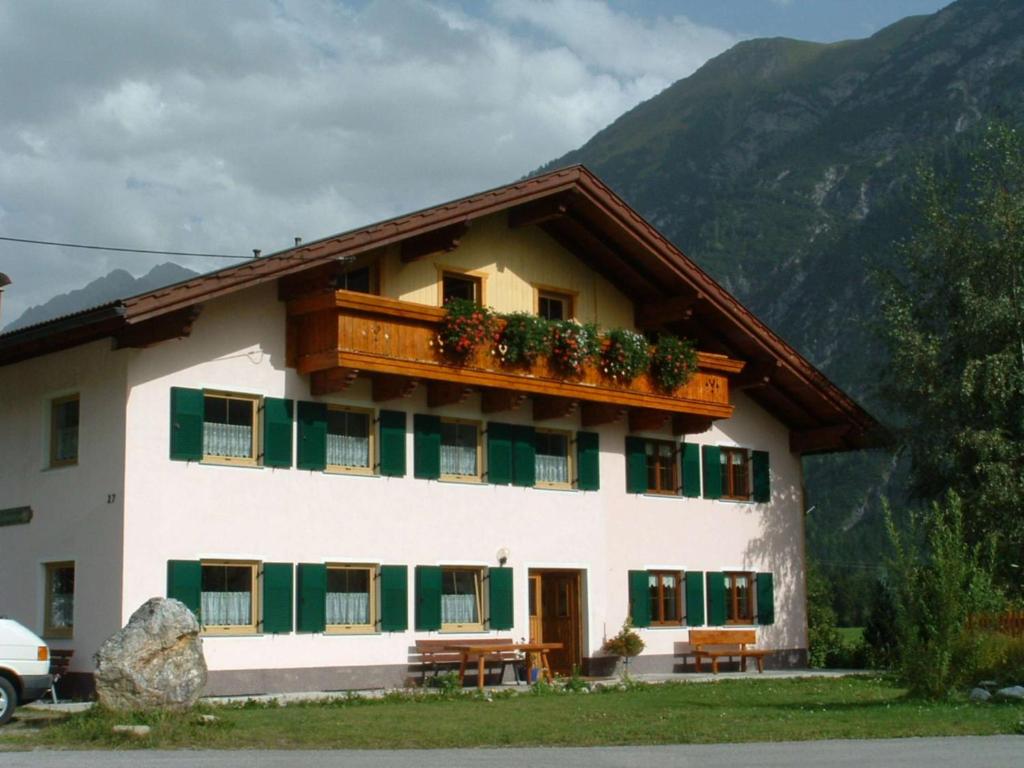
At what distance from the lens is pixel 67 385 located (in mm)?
22125

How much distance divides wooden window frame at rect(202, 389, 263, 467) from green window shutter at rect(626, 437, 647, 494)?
799 centimetres

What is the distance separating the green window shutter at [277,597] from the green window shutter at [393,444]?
242 centimetres

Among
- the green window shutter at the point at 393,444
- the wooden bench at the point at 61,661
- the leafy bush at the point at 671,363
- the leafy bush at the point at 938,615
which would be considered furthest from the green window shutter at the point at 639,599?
the wooden bench at the point at 61,661

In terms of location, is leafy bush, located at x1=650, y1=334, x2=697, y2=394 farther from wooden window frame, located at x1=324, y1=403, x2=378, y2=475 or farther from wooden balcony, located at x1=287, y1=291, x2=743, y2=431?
wooden window frame, located at x1=324, y1=403, x2=378, y2=475

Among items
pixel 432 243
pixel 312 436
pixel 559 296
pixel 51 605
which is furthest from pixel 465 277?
pixel 51 605

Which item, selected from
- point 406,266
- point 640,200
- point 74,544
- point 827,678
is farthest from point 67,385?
point 640,200

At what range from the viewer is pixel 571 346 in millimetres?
24953

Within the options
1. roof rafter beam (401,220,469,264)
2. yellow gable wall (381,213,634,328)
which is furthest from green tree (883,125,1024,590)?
roof rafter beam (401,220,469,264)

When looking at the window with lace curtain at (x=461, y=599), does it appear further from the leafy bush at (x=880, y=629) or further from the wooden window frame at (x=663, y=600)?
the leafy bush at (x=880, y=629)

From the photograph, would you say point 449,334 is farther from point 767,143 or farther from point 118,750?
point 767,143

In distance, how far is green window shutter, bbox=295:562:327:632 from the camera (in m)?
22.2

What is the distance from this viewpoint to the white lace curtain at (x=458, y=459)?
24672mm

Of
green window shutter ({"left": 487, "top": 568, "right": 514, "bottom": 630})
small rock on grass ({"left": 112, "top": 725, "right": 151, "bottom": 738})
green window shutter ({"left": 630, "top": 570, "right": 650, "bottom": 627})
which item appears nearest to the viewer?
small rock on grass ({"left": 112, "top": 725, "right": 151, "bottom": 738})

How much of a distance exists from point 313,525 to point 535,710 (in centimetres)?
561
